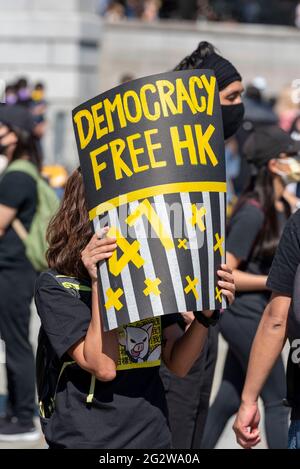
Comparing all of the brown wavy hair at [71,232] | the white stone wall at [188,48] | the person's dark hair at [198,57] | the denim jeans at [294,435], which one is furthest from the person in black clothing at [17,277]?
the white stone wall at [188,48]

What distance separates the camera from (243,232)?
5.07 m

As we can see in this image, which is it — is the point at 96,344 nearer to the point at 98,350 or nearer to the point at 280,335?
the point at 98,350

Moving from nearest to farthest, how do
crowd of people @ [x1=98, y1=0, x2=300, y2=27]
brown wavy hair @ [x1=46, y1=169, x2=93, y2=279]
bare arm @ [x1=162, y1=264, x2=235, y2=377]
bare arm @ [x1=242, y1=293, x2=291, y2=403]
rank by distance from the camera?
brown wavy hair @ [x1=46, y1=169, x2=93, y2=279] → bare arm @ [x1=162, y1=264, x2=235, y2=377] → bare arm @ [x1=242, y1=293, x2=291, y2=403] → crowd of people @ [x1=98, y1=0, x2=300, y2=27]

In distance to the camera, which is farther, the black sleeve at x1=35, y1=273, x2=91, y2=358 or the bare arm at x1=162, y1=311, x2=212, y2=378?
the bare arm at x1=162, y1=311, x2=212, y2=378

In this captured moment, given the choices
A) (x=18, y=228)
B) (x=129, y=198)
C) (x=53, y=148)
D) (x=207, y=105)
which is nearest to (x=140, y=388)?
(x=129, y=198)

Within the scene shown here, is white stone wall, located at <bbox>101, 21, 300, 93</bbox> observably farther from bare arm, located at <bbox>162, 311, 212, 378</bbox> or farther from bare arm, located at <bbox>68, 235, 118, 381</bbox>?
bare arm, located at <bbox>68, 235, 118, 381</bbox>

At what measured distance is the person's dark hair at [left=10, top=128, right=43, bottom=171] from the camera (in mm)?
6238

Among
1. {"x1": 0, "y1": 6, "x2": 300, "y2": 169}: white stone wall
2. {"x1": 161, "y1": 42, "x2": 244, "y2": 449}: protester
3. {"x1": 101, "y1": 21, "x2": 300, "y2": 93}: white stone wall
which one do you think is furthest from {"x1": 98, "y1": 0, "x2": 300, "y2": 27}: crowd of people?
{"x1": 161, "y1": 42, "x2": 244, "y2": 449}: protester

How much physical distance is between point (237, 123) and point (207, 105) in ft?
4.21

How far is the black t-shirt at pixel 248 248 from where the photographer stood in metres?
5.08

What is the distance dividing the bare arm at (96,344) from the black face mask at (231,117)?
147 cm

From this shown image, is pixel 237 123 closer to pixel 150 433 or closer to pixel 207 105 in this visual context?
pixel 207 105

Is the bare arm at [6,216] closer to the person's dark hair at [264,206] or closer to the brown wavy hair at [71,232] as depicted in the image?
Result: the person's dark hair at [264,206]

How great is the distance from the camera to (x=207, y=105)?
3400 mm
